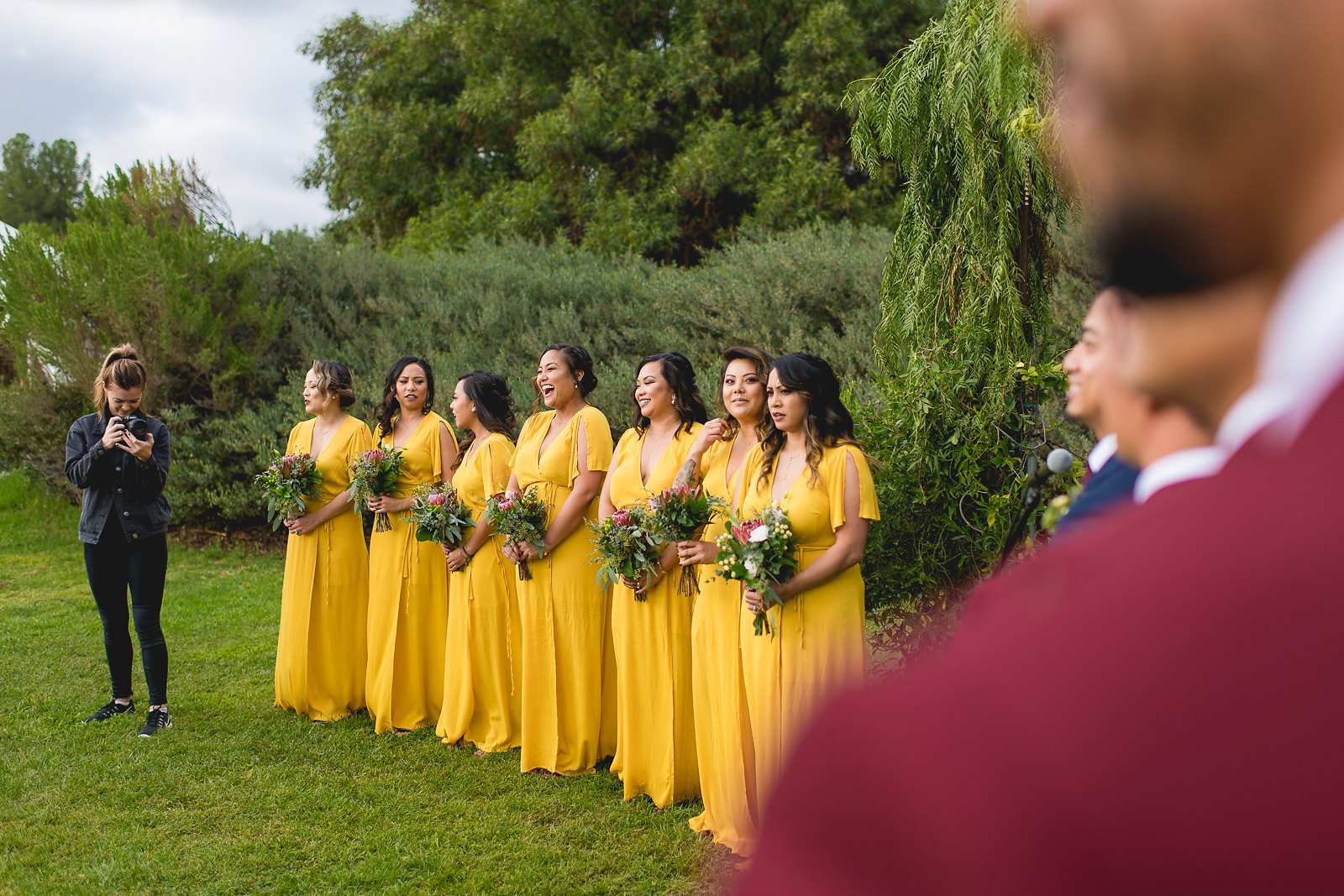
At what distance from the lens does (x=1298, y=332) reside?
0.53 metres

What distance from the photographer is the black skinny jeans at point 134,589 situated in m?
7.38

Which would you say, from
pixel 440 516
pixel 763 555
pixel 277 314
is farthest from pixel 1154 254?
pixel 277 314

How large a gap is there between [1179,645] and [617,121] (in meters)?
18.4

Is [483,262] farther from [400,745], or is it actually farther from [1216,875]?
[1216,875]

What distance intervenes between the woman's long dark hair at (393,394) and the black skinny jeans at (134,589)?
6.00 ft

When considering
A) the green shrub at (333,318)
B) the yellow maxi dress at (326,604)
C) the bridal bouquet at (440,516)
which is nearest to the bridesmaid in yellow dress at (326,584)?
the yellow maxi dress at (326,604)

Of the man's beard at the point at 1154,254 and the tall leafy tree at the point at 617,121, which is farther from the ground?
the tall leafy tree at the point at 617,121

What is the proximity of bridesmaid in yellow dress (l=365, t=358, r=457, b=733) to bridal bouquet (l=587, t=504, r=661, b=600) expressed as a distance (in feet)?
7.38

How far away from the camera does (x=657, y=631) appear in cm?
652

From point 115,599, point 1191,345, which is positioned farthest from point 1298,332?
point 115,599

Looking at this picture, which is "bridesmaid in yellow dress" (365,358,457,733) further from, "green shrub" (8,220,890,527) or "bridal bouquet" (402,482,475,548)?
"green shrub" (8,220,890,527)

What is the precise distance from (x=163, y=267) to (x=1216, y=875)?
1607 centimetres

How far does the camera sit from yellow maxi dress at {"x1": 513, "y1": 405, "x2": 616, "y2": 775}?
7020mm

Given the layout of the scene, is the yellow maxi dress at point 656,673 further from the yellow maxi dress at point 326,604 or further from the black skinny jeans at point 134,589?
the black skinny jeans at point 134,589
